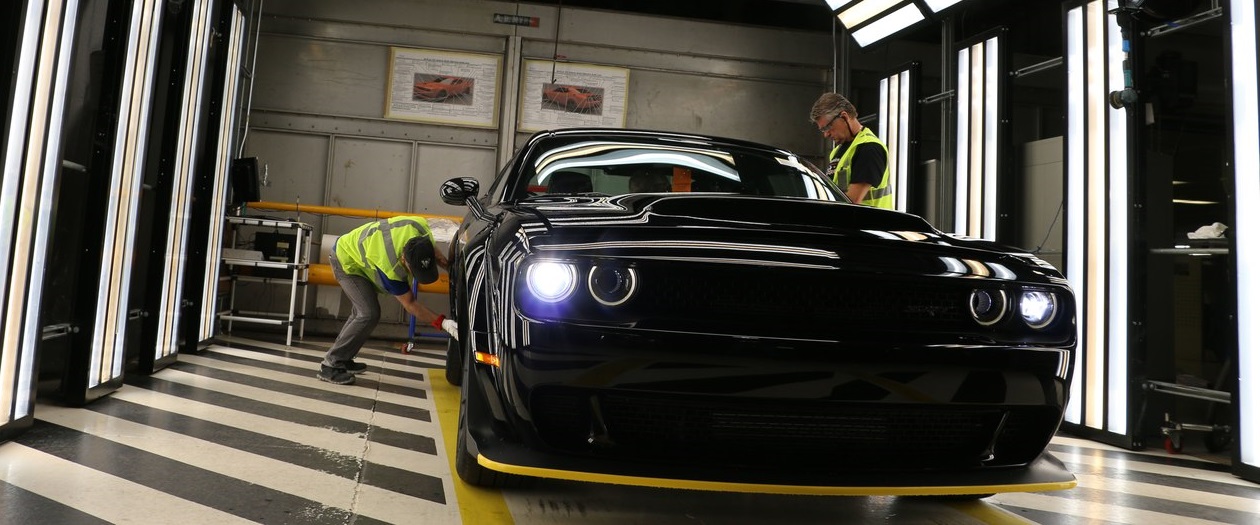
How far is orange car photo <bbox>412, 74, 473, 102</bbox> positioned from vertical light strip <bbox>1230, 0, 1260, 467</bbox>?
704 centimetres

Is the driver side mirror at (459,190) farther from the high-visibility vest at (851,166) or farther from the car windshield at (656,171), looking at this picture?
the high-visibility vest at (851,166)

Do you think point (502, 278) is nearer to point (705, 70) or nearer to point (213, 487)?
point (213, 487)

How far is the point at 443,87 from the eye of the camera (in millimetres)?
8898

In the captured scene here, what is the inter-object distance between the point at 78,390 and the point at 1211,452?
535 cm

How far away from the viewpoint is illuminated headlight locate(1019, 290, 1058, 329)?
1.91 m

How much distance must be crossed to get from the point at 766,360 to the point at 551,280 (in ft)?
1.59

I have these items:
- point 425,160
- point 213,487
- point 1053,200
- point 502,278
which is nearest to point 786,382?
point 502,278

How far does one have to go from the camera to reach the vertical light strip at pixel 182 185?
4773 millimetres

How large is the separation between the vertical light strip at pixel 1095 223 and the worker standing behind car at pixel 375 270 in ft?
10.9

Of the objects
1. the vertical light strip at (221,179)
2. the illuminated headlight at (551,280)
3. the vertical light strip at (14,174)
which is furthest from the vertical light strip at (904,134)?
the vertical light strip at (14,174)

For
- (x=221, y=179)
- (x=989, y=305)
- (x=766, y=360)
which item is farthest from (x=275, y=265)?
(x=989, y=305)

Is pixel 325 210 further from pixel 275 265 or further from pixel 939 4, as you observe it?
pixel 939 4

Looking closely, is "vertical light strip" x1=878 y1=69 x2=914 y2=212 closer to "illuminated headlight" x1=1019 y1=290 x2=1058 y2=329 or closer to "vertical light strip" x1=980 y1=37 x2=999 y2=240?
"vertical light strip" x1=980 y1=37 x2=999 y2=240

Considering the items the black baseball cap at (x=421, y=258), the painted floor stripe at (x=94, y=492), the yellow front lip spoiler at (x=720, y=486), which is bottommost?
the painted floor stripe at (x=94, y=492)
